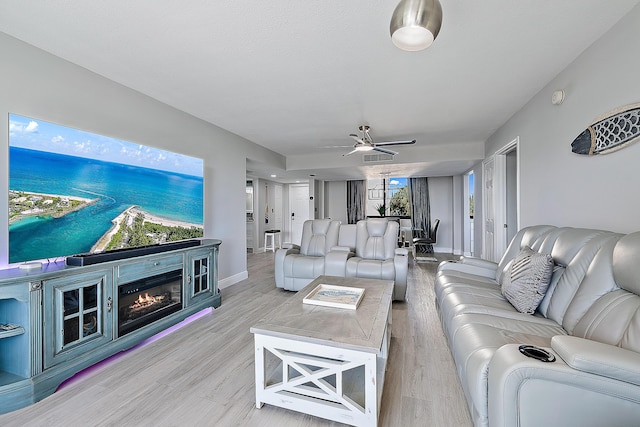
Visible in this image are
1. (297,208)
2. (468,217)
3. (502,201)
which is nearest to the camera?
(502,201)

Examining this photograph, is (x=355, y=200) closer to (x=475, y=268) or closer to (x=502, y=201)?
(x=502, y=201)

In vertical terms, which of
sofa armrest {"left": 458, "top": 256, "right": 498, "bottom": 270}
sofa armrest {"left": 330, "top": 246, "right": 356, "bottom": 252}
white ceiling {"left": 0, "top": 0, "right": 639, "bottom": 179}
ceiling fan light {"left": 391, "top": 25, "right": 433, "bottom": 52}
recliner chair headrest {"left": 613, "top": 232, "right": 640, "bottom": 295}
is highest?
white ceiling {"left": 0, "top": 0, "right": 639, "bottom": 179}

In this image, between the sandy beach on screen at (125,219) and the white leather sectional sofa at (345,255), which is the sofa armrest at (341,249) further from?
the sandy beach on screen at (125,219)

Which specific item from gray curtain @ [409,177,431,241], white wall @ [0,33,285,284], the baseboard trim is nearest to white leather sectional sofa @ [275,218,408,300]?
the baseboard trim

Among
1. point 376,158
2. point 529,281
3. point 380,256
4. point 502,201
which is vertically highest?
point 376,158

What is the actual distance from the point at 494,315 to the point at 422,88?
2217mm

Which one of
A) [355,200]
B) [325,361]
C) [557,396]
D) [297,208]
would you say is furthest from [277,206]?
[557,396]

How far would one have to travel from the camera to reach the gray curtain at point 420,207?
7695mm

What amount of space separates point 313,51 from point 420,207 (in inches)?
257

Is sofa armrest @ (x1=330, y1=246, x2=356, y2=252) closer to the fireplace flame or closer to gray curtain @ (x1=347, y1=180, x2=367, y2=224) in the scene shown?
the fireplace flame

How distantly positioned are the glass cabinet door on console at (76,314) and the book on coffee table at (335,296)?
1.56m

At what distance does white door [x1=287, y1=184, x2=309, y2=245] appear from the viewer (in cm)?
862

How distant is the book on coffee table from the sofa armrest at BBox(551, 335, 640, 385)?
3.74 ft

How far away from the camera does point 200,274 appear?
119 inches
